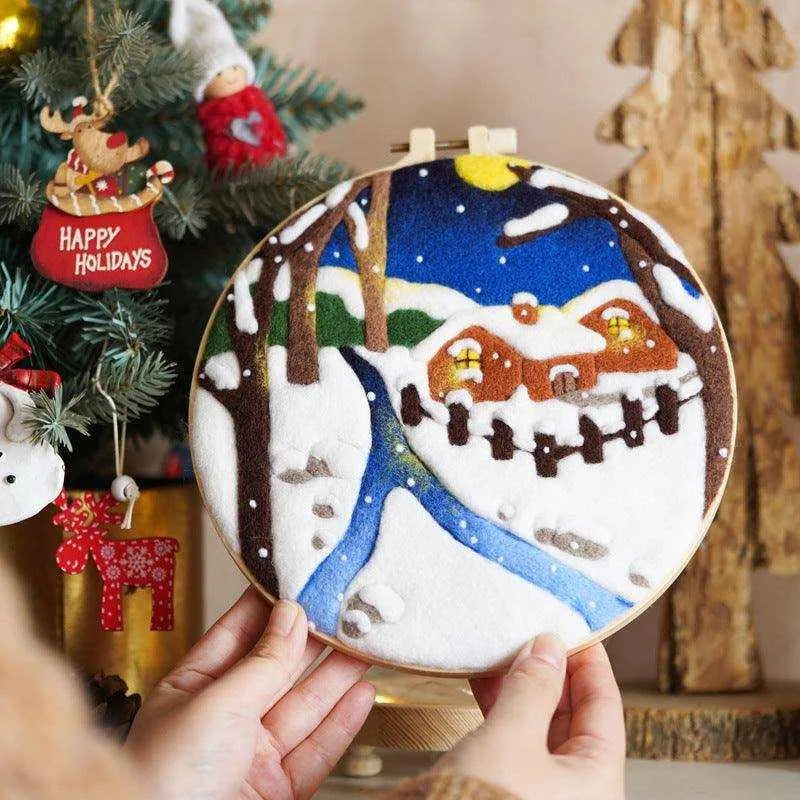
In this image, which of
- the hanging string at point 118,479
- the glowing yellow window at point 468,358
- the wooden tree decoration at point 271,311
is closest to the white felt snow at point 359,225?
the wooden tree decoration at point 271,311

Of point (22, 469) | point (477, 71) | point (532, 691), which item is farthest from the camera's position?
point (477, 71)

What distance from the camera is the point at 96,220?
757 mm

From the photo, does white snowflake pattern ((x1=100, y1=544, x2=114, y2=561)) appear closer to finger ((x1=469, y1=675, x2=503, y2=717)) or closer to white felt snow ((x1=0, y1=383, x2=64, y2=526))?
white felt snow ((x1=0, y1=383, x2=64, y2=526))

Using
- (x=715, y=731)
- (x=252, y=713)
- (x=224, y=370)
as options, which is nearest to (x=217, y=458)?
(x=224, y=370)

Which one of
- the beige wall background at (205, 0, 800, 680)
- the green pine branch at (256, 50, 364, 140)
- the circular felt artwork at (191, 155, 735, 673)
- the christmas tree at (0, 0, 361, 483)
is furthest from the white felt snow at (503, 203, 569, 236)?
the beige wall background at (205, 0, 800, 680)

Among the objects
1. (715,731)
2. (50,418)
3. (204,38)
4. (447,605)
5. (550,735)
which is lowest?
(715,731)

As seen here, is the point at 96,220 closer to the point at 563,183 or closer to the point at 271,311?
the point at 271,311

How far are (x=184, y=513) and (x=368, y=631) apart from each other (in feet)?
1.05

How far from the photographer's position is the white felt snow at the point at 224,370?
712mm

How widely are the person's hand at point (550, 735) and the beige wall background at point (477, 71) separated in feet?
1.35

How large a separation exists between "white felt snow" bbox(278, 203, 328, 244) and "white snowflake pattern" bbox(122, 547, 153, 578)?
0.26m

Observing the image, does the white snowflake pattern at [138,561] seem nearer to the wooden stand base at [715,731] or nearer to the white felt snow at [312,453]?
the white felt snow at [312,453]

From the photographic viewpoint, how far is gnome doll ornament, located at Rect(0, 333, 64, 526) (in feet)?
2.37

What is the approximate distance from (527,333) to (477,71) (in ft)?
1.86
